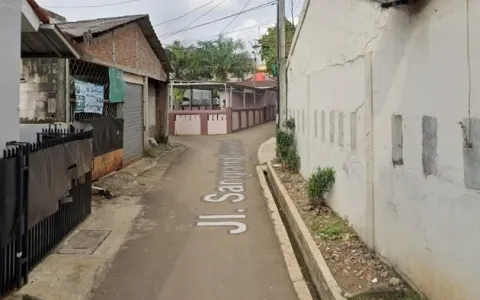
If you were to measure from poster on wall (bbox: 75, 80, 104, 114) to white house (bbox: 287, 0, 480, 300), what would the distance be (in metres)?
6.79

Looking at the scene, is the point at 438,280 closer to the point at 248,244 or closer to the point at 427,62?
the point at 427,62

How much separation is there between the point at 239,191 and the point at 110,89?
17.0ft

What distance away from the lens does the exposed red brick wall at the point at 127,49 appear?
13742 mm

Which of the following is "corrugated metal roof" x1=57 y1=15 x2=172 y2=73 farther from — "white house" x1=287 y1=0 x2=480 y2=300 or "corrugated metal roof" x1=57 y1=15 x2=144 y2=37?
"white house" x1=287 y1=0 x2=480 y2=300

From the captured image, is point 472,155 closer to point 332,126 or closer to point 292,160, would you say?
point 332,126

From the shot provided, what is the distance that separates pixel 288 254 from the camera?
285 inches

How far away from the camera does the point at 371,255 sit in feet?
20.1

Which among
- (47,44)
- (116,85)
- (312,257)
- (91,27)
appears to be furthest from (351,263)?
(116,85)

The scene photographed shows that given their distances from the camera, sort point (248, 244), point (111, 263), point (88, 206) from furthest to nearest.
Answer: point (88, 206)
point (248, 244)
point (111, 263)

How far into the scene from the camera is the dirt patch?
16.0 ft

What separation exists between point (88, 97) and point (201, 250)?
7.04 m

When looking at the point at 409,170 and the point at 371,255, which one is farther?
the point at 371,255

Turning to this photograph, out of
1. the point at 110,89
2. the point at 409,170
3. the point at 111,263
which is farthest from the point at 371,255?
the point at 110,89

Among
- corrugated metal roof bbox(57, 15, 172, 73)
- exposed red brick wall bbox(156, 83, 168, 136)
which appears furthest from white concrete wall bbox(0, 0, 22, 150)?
exposed red brick wall bbox(156, 83, 168, 136)
